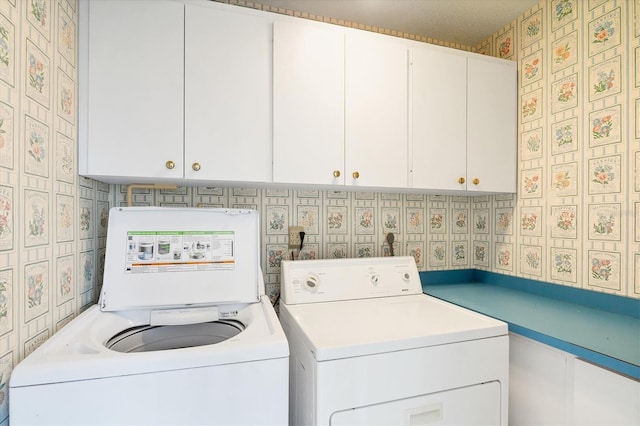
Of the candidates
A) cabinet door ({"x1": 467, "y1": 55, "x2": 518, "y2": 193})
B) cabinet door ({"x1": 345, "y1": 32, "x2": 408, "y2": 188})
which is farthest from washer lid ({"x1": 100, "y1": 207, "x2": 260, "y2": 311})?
cabinet door ({"x1": 467, "y1": 55, "x2": 518, "y2": 193})

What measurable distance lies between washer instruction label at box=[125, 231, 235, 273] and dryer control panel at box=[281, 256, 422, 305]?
317 mm

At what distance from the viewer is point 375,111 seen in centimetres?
152

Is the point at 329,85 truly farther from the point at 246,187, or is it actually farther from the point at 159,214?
the point at 159,214

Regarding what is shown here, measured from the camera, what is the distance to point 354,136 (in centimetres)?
149

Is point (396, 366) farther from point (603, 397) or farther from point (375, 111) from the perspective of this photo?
point (375, 111)

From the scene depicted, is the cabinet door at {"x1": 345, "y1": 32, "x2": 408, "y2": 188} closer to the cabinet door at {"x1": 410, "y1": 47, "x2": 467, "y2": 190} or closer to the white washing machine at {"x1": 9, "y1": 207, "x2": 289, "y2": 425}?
the cabinet door at {"x1": 410, "y1": 47, "x2": 467, "y2": 190}

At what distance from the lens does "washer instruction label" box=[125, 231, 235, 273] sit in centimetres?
129

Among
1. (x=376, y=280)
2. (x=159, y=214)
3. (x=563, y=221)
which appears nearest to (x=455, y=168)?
(x=563, y=221)

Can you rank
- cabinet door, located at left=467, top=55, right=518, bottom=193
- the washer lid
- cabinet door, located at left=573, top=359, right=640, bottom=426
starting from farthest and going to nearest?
cabinet door, located at left=467, top=55, right=518, bottom=193 → the washer lid → cabinet door, located at left=573, top=359, right=640, bottom=426

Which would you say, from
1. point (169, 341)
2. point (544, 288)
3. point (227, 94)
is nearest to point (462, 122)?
point (544, 288)

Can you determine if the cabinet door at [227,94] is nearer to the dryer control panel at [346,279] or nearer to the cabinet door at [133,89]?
the cabinet door at [133,89]

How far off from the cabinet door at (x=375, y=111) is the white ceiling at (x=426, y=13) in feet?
1.19

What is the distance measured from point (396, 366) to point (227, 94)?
1244 millimetres

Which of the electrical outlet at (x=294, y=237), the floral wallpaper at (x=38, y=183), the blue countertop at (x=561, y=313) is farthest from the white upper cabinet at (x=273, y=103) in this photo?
the blue countertop at (x=561, y=313)
